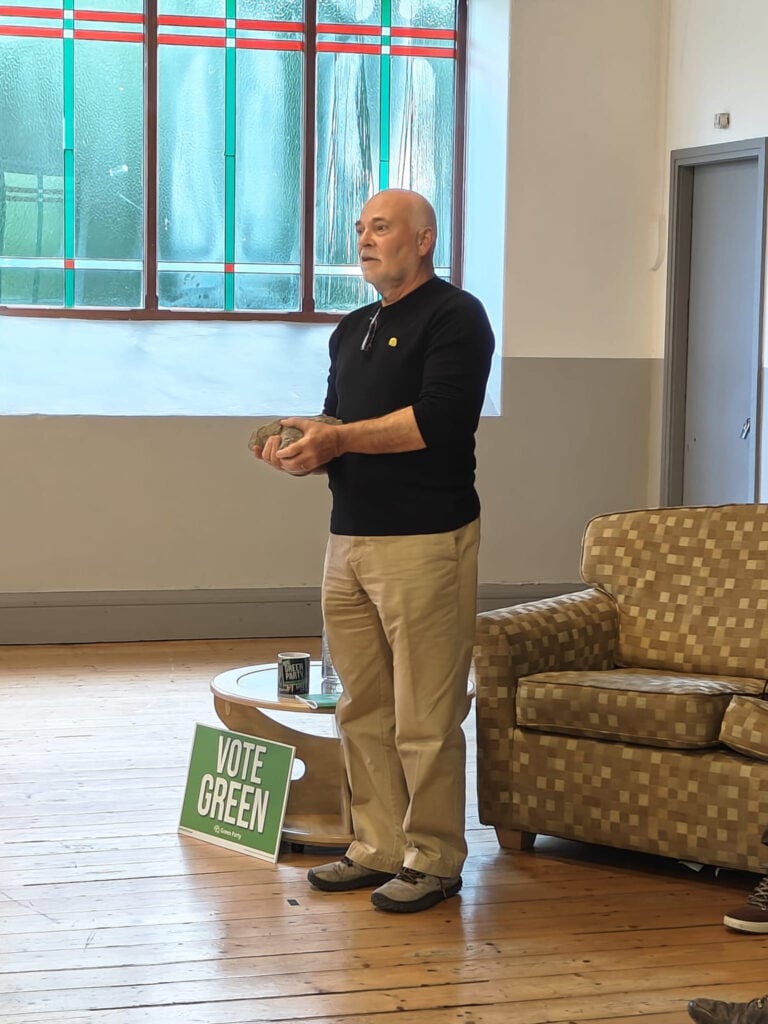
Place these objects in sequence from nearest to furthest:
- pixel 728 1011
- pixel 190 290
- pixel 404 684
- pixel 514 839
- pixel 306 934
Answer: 1. pixel 728 1011
2. pixel 306 934
3. pixel 404 684
4. pixel 514 839
5. pixel 190 290

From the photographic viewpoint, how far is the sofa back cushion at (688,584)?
3.86m

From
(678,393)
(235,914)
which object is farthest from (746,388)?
(235,914)

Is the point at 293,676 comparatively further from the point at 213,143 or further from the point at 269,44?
the point at 269,44

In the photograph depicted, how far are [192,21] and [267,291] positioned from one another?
1334 mm

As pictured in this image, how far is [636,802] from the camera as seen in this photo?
11.5ft

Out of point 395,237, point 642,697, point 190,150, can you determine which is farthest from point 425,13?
point 642,697

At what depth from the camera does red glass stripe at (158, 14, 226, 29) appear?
6.84m

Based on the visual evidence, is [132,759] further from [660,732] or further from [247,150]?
[247,150]

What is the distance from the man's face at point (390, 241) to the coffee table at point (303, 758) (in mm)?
1138

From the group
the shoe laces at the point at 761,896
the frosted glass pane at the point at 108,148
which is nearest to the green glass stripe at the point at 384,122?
the frosted glass pane at the point at 108,148

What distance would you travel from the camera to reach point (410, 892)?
3293 millimetres

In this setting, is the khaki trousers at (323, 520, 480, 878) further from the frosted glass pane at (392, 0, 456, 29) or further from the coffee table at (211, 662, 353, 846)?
the frosted glass pane at (392, 0, 456, 29)

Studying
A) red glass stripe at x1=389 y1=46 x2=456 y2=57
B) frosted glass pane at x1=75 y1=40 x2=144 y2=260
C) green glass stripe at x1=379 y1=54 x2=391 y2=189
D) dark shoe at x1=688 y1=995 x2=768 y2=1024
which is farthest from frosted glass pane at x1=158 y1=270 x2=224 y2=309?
dark shoe at x1=688 y1=995 x2=768 y2=1024

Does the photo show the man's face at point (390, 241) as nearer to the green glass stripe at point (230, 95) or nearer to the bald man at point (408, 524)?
the bald man at point (408, 524)
